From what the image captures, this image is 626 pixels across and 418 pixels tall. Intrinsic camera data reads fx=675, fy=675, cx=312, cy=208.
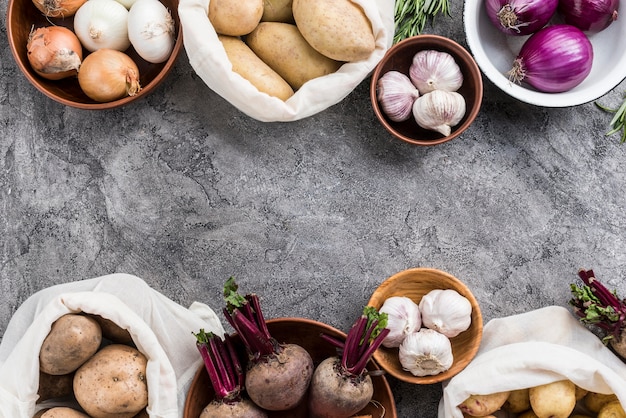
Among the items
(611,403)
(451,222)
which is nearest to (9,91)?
(451,222)

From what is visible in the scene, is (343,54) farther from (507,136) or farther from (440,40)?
(507,136)

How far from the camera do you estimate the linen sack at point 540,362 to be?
1.29 meters

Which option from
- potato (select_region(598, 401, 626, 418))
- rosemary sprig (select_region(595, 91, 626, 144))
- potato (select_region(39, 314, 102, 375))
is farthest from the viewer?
rosemary sprig (select_region(595, 91, 626, 144))

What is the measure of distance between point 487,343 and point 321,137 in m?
0.56

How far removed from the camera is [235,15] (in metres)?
1.29

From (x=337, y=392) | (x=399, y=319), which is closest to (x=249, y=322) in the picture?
(x=337, y=392)

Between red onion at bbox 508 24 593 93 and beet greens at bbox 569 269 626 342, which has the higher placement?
red onion at bbox 508 24 593 93

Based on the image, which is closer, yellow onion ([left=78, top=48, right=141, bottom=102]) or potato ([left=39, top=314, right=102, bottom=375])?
potato ([left=39, top=314, right=102, bottom=375])

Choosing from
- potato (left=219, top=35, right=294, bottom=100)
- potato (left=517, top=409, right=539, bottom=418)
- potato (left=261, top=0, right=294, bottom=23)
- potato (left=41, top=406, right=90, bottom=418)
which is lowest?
potato (left=517, top=409, right=539, bottom=418)

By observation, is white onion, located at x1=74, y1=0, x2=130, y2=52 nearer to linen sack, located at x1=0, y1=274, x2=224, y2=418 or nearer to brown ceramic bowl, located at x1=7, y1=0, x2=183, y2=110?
brown ceramic bowl, located at x1=7, y1=0, x2=183, y2=110

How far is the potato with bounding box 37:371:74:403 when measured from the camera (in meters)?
1.27

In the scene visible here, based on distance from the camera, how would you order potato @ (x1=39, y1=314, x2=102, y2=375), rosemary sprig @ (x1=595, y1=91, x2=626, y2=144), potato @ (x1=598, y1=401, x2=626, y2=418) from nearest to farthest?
1. potato @ (x1=39, y1=314, x2=102, y2=375)
2. potato @ (x1=598, y1=401, x2=626, y2=418)
3. rosemary sprig @ (x1=595, y1=91, x2=626, y2=144)

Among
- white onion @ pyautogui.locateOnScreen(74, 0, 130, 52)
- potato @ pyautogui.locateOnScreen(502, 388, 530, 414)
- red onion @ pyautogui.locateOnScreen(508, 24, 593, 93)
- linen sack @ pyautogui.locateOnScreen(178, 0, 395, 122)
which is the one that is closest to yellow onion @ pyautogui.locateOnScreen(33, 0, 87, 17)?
white onion @ pyautogui.locateOnScreen(74, 0, 130, 52)

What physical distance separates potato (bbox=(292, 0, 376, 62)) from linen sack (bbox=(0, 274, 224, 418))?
0.59m
